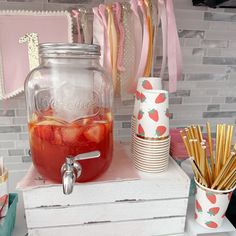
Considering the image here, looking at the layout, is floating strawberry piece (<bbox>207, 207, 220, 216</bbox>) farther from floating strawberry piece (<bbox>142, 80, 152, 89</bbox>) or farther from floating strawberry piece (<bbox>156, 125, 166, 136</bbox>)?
floating strawberry piece (<bbox>142, 80, 152, 89</bbox>)

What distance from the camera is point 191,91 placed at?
902mm

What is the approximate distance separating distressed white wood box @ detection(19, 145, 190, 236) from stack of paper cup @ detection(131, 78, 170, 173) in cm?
3

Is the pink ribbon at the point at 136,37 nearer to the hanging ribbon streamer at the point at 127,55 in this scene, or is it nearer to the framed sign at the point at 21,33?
the hanging ribbon streamer at the point at 127,55

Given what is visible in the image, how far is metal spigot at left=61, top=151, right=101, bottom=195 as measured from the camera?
0.44 metres

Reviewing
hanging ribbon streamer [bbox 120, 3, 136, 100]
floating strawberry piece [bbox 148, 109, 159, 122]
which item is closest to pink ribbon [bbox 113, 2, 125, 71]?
hanging ribbon streamer [bbox 120, 3, 136, 100]

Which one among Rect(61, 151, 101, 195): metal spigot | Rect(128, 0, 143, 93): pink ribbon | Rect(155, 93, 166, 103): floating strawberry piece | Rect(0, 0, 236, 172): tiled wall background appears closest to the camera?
Rect(61, 151, 101, 195): metal spigot

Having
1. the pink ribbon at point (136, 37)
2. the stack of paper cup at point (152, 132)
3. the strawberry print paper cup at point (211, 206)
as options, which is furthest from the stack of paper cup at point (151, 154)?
the pink ribbon at point (136, 37)

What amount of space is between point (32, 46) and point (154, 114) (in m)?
0.40

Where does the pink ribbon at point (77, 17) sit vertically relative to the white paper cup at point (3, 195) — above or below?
above

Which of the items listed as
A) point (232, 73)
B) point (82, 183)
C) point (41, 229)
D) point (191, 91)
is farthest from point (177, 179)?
point (232, 73)

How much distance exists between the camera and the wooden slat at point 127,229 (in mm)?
560

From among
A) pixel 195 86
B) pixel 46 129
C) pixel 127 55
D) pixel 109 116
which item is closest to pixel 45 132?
pixel 46 129

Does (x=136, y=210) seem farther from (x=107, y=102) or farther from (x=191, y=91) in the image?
(x=191, y=91)

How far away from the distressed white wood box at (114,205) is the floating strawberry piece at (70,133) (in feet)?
0.36
